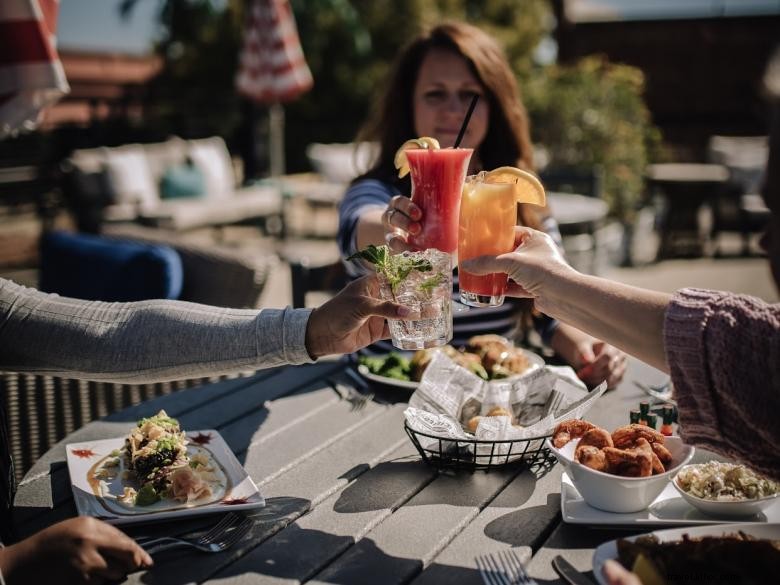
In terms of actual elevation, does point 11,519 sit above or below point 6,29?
below

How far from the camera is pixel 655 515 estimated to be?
1249 millimetres

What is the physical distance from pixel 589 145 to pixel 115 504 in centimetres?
782

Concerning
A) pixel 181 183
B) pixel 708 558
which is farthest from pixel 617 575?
pixel 181 183

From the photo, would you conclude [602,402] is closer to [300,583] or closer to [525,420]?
[525,420]

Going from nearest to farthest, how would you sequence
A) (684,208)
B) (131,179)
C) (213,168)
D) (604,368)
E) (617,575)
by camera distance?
(617,575)
(604,368)
(131,179)
(684,208)
(213,168)

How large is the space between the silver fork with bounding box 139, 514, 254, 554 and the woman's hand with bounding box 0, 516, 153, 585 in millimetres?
68

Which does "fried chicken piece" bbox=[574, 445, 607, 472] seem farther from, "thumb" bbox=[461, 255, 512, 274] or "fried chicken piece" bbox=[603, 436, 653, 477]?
"thumb" bbox=[461, 255, 512, 274]

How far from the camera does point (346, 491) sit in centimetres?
141

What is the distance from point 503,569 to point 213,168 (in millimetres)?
8110

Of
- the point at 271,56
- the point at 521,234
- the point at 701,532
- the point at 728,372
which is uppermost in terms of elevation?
the point at 271,56

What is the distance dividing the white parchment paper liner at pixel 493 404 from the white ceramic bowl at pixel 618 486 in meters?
0.19

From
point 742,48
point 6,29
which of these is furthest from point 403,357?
point 742,48

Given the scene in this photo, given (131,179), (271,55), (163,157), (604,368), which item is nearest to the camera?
(604,368)

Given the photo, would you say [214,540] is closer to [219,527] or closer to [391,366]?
[219,527]
